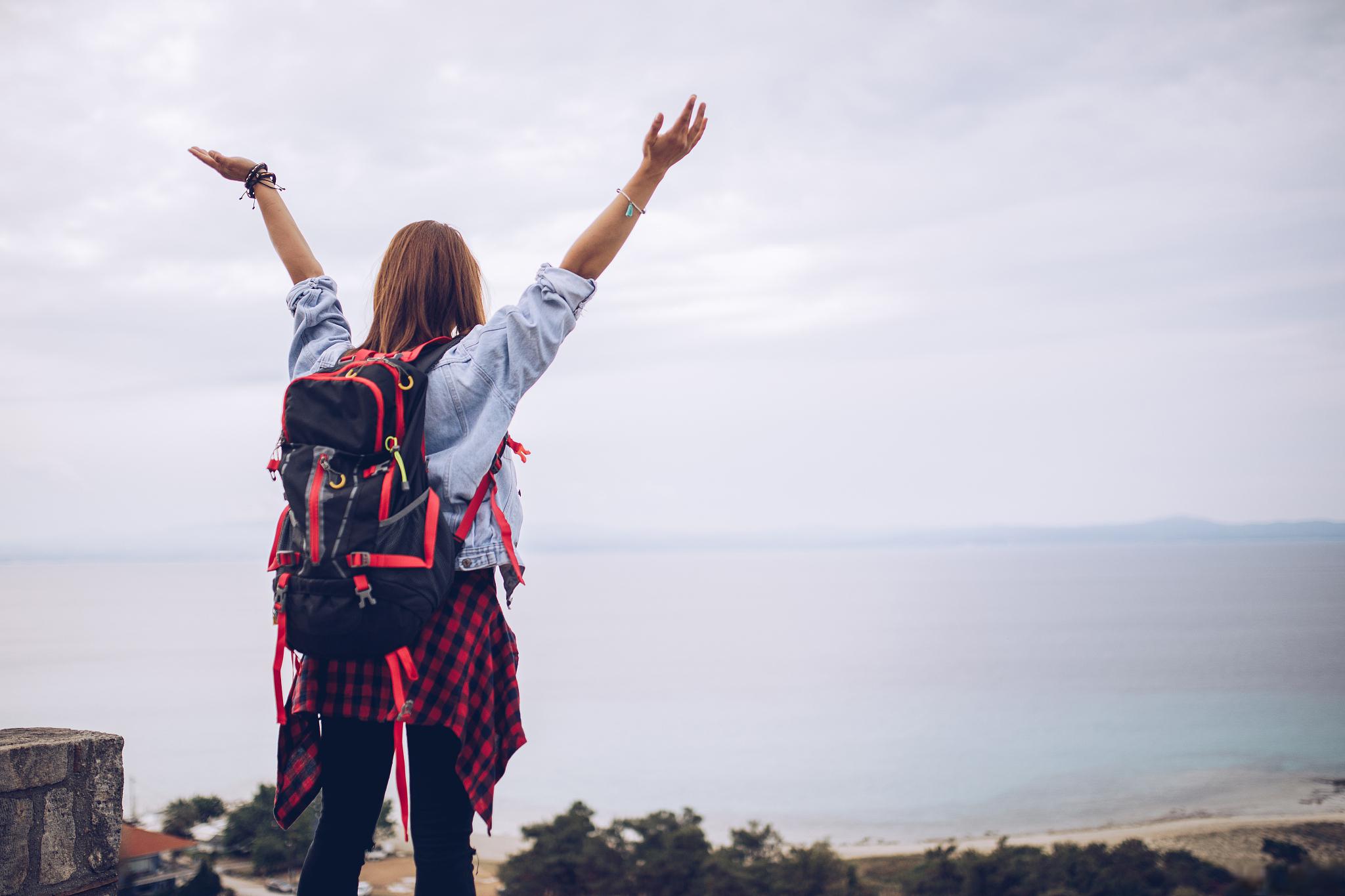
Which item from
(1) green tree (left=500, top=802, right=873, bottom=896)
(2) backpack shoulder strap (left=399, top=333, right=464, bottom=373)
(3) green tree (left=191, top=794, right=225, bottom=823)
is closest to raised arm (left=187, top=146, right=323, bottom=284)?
(2) backpack shoulder strap (left=399, top=333, right=464, bottom=373)

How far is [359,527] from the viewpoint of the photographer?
1.35 meters

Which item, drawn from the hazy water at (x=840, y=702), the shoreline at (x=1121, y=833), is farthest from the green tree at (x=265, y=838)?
the shoreline at (x=1121, y=833)

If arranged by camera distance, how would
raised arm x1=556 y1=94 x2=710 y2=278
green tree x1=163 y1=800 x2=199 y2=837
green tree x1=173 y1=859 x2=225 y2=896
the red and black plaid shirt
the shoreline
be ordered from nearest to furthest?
the red and black plaid shirt → raised arm x1=556 y1=94 x2=710 y2=278 → green tree x1=173 y1=859 x2=225 y2=896 → green tree x1=163 y1=800 x2=199 y2=837 → the shoreline

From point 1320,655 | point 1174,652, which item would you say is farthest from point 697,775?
point 1320,655

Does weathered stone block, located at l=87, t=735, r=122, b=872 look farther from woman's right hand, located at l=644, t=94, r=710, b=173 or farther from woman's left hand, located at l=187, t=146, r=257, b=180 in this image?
woman's right hand, located at l=644, t=94, r=710, b=173

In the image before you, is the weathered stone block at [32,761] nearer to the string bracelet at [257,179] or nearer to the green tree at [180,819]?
the string bracelet at [257,179]

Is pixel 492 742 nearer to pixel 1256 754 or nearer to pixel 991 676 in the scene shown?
pixel 1256 754

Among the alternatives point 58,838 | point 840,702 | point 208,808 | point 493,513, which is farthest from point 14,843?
point 840,702

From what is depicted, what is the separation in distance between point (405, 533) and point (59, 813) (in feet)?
3.93

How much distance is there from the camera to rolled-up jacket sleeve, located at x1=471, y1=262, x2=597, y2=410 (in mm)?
1510

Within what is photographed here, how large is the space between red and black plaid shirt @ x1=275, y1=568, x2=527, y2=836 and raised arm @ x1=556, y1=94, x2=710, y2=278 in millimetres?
588

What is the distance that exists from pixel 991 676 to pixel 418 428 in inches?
3033

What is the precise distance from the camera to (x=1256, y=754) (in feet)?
147

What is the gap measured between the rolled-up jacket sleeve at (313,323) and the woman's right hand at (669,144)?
2.34 ft
